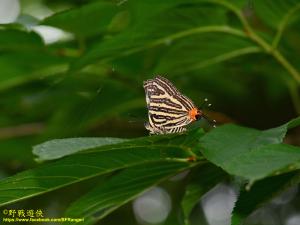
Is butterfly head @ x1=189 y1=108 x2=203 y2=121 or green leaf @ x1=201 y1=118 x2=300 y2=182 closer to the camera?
green leaf @ x1=201 y1=118 x2=300 y2=182

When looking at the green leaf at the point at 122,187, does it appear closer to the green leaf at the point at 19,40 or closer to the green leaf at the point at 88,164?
the green leaf at the point at 88,164

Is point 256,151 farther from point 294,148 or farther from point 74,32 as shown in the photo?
point 74,32

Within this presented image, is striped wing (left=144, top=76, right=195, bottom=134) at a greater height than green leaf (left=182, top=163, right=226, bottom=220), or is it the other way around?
striped wing (left=144, top=76, right=195, bottom=134)

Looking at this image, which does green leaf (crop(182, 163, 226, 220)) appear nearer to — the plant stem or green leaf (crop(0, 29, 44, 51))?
the plant stem

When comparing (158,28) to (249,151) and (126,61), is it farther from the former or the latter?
(249,151)

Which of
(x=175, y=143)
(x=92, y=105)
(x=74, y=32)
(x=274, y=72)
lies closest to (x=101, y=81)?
(x=92, y=105)

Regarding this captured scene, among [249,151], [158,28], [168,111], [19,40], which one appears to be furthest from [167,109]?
[19,40]

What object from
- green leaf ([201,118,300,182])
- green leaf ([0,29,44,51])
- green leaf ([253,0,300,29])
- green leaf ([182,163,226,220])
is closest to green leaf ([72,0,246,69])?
green leaf ([253,0,300,29])
